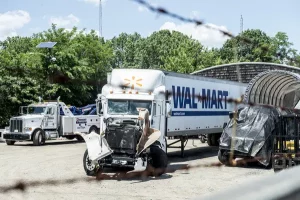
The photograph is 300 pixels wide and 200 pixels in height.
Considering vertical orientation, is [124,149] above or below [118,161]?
above

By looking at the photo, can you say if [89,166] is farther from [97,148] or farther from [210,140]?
[210,140]

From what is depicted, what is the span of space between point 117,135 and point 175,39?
50.3m

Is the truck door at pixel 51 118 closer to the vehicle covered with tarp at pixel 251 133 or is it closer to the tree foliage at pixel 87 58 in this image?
the tree foliage at pixel 87 58

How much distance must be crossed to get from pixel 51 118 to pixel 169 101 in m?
11.9

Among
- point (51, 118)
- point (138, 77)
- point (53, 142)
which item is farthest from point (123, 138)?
point (53, 142)

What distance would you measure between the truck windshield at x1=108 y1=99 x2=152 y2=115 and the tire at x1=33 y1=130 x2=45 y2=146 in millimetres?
11158

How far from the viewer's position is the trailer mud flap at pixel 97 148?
12.4 meters

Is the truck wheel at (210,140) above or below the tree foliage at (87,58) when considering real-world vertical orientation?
below

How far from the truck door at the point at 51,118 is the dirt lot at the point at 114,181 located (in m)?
6.63

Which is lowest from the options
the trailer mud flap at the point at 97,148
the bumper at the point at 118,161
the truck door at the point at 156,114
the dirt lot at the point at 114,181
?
the dirt lot at the point at 114,181

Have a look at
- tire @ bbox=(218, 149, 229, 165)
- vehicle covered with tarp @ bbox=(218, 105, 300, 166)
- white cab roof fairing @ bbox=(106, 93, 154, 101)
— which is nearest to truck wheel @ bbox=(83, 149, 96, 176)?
white cab roof fairing @ bbox=(106, 93, 154, 101)

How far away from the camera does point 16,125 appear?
2566 centimetres

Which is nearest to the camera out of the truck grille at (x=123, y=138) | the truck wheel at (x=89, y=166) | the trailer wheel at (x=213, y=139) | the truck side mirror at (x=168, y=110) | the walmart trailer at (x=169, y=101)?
the truck grille at (x=123, y=138)

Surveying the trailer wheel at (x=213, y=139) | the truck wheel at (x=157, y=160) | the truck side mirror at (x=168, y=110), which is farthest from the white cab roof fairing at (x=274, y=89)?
the truck wheel at (x=157, y=160)
